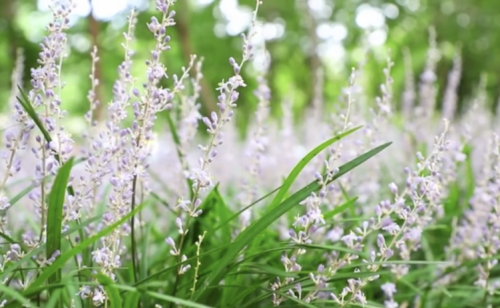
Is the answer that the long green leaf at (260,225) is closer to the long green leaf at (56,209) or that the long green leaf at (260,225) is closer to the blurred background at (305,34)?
the long green leaf at (56,209)

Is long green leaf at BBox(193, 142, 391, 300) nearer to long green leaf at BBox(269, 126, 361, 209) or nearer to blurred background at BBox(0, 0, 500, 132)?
long green leaf at BBox(269, 126, 361, 209)

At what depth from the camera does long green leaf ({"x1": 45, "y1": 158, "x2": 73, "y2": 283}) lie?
1248 mm

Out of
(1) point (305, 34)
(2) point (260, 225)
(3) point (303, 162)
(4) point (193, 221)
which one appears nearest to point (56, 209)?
(2) point (260, 225)

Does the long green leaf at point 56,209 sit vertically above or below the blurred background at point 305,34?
below

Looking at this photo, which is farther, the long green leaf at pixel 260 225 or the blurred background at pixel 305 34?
the blurred background at pixel 305 34

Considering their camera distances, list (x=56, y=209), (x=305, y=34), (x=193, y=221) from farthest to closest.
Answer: (x=305, y=34) < (x=193, y=221) < (x=56, y=209)

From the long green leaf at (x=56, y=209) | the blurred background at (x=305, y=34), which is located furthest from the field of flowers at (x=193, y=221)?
the blurred background at (x=305, y=34)

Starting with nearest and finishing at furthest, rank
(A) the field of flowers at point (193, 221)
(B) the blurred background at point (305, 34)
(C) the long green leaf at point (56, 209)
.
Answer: (C) the long green leaf at point (56, 209) → (A) the field of flowers at point (193, 221) → (B) the blurred background at point (305, 34)

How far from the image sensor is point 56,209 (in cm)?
132

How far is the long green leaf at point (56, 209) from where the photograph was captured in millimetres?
1248

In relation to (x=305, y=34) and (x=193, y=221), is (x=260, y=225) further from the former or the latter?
(x=305, y=34)

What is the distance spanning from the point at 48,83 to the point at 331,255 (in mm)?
1066

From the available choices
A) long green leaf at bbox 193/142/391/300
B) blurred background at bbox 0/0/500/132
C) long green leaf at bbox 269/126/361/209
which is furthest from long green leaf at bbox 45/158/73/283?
blurred background at bbox 0/0/500/132

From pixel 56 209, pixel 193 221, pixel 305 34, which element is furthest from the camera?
pixel 305 34
